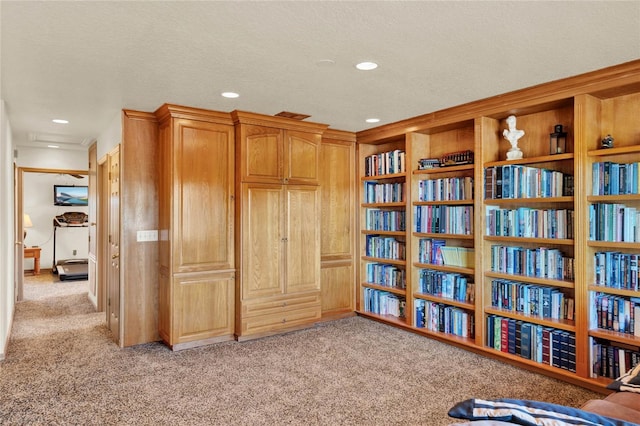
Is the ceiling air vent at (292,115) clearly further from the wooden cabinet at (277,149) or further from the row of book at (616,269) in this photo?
the row of book at (616,269)

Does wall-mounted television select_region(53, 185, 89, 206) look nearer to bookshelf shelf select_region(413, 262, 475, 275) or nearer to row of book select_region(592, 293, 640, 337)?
bookshelf shelf select_region(413, 262, 475, 275)

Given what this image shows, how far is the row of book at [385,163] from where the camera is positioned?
478 centimetres

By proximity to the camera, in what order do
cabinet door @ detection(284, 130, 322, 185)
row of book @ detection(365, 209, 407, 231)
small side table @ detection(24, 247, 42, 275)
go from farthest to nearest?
small side table @ detection(24, 247, 42, 275) < row of book @ detection(365, 209, 407, 231) < cabinet door @ detection(284, 130, 322, 185)

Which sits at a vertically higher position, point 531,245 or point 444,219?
point 444,219

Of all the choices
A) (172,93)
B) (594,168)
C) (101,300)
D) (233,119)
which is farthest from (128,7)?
(101,300)

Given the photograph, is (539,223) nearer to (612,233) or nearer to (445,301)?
(612,233)

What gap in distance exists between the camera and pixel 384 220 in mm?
5070

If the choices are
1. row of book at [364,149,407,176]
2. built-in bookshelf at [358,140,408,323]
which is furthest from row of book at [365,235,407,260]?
row of book at [364,149,407,176]

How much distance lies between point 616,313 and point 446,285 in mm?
1493

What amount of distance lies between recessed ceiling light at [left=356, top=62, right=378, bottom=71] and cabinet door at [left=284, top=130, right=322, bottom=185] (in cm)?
178

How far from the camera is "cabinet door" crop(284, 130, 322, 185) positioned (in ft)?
14.8

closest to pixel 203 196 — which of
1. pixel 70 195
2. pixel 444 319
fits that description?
pixel 444 319

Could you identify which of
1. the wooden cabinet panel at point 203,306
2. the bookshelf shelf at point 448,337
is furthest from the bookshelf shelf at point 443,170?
the wooden cabinet panel at point 203,306

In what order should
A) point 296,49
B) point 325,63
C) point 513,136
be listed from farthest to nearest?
1. point 513,136
2. point 325,63
3. point 296,49
